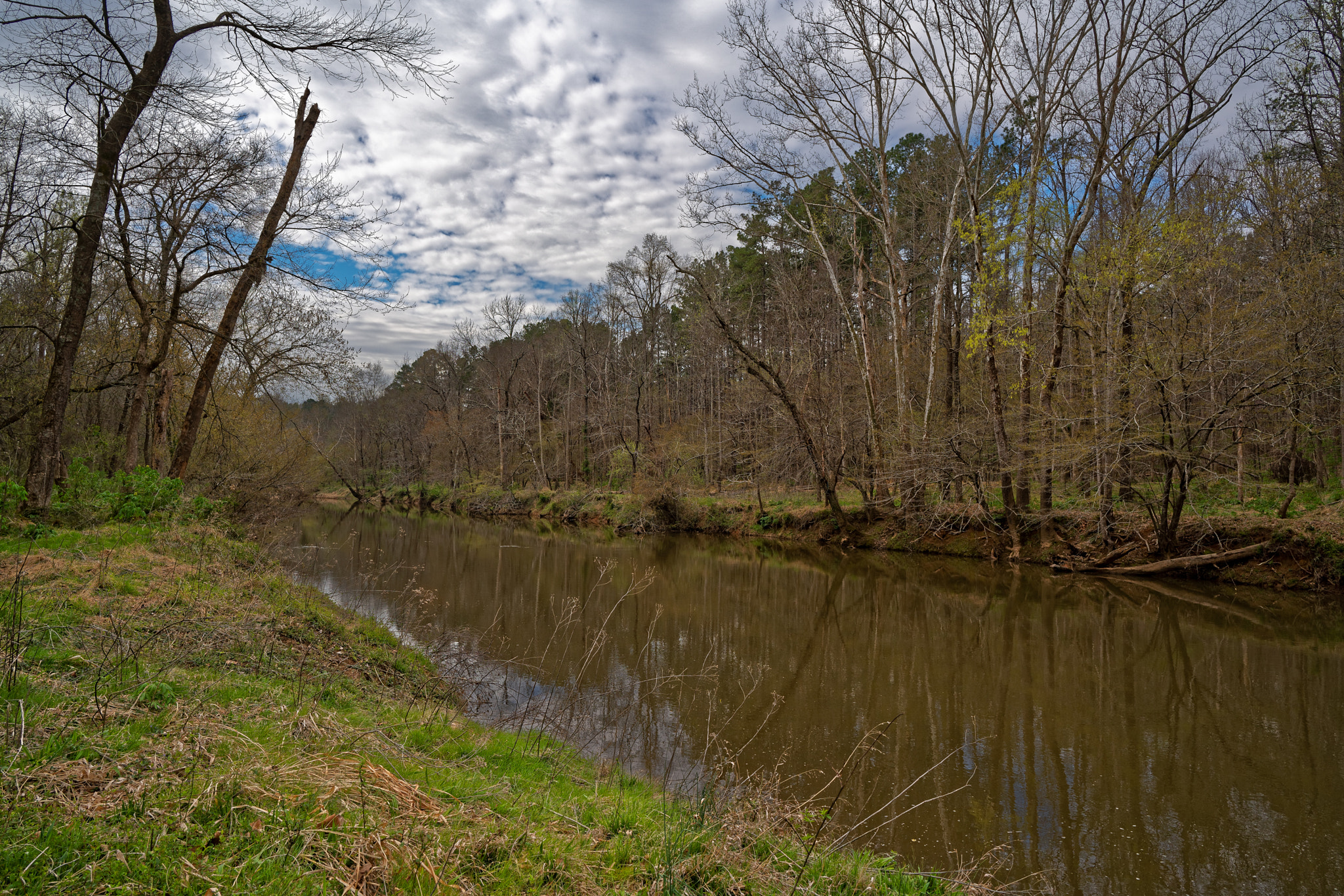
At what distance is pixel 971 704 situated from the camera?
724cm

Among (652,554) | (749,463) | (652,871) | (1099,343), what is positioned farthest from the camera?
(749,463)

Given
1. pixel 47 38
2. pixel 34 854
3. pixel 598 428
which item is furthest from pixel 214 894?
pixel 598 428

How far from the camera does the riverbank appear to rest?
487 inches

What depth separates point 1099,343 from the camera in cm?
1364

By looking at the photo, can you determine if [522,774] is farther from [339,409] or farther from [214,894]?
[339,409]

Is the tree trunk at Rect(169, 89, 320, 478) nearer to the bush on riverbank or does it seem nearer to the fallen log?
the bush on riverbank

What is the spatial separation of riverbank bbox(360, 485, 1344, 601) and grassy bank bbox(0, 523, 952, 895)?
13597 millimetres

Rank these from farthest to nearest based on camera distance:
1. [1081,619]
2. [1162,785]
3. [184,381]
A: [184,381] < [1081,619] < [1162,785]

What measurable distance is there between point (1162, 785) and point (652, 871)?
4929 millimetres

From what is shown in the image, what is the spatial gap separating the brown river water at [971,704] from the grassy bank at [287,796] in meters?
0.61

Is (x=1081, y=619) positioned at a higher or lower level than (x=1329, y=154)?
lower

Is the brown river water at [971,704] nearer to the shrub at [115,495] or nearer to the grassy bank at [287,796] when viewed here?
the grassy bank at [287,796]

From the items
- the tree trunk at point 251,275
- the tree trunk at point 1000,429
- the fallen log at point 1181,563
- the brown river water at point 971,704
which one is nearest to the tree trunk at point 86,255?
the tree trunk at point 251,275

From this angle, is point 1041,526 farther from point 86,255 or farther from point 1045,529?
point 86,255
